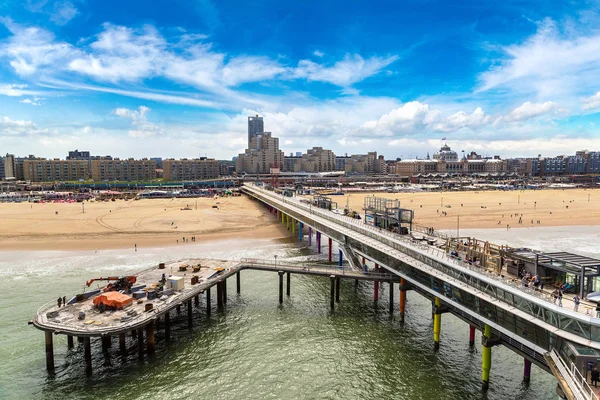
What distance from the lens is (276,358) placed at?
27375 millimetres

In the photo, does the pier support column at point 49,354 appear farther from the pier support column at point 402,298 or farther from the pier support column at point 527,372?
the pier support column at point 527,372

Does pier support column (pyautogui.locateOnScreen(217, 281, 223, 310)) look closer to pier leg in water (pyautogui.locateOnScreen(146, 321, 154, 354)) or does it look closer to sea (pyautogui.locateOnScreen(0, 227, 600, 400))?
sea (pyautogui.locateOnScreen(0, 227, 600, 400))

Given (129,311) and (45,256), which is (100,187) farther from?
(129,311)

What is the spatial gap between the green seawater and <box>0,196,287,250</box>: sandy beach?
24.6 metres

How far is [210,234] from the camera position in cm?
7050

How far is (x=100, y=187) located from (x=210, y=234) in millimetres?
133635

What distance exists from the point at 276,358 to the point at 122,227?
58.8 meters

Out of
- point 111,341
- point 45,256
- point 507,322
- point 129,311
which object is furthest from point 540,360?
point 45,256

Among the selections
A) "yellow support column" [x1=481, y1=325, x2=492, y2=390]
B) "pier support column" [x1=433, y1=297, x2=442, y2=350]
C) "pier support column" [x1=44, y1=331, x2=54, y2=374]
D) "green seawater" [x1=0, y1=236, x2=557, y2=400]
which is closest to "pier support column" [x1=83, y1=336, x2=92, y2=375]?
"green seawater" [x1=0, y1=236, x2=557, y2=400]

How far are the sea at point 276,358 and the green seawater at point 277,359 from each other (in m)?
0.07

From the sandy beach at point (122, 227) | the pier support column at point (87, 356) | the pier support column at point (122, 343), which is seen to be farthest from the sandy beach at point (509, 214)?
the pier support column at point (87, 356)

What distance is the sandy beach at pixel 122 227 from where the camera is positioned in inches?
2516

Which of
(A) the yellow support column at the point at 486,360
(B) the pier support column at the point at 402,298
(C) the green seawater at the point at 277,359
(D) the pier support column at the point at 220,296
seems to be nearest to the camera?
(A) the yellow support column at the point at 486,360

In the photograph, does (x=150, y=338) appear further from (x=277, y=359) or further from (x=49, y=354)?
(x=277, y=359)
